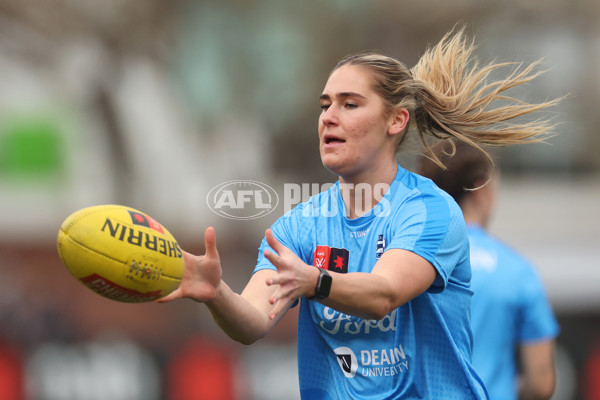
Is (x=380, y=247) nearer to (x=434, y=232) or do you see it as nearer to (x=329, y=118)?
(x=434, y=232)

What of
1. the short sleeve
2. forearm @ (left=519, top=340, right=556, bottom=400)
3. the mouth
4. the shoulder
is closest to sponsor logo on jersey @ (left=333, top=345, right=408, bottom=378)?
the short sleeve

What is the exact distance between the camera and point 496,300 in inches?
237

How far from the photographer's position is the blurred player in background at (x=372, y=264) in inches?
160

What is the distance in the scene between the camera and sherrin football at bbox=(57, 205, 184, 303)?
12.3 ft

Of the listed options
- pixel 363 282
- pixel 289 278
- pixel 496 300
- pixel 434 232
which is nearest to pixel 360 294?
pixel 363 282

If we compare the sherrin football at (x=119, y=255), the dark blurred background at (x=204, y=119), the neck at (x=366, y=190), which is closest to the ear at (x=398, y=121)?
the neck at (x=366, y=190)

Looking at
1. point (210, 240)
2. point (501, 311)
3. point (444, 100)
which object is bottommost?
point (210, 240)

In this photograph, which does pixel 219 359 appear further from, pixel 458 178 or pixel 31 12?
pixel 31 12

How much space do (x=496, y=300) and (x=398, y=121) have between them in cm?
191

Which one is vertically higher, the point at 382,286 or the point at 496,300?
the point at 496,300

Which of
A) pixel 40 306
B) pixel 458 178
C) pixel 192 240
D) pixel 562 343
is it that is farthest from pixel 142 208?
pixel 458 178

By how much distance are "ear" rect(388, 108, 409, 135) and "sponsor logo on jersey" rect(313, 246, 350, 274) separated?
0.62 m

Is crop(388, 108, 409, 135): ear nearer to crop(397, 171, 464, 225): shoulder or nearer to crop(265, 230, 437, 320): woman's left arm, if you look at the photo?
crop(397, 171, 464, 225): shoulder

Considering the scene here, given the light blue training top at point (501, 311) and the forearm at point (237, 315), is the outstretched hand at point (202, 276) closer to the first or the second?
the forearm at point (237, 315)
